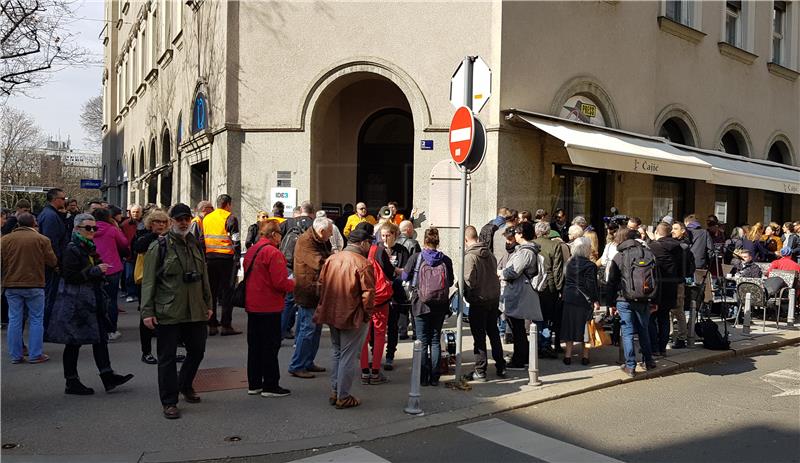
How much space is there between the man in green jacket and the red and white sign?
2.86 meters

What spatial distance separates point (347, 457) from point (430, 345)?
2.31 m

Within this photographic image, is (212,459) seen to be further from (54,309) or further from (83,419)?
(54,309)

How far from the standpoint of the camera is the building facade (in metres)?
13.1

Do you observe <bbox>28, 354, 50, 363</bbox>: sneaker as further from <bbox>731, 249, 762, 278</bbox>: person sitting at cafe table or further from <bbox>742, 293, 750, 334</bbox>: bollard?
<bbox>731, 249, 762, 278</bbox>: person sitting at cafe table

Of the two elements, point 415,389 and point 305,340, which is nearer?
point 415,389

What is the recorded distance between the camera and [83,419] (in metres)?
6.12

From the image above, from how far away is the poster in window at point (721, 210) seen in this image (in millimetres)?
19153

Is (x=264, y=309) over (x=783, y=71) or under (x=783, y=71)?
A: under

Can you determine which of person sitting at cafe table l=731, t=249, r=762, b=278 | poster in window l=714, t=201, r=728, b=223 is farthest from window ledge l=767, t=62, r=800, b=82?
person sitting at cafe table l=731, t=249, r=762, b=278

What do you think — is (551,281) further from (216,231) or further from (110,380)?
(110,380)

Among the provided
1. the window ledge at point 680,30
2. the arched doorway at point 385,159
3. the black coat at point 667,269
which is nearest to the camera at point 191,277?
the black coat at point 667,269

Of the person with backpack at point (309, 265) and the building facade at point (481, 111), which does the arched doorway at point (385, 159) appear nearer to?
the building facade at point (481, 111)

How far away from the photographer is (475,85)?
7.65 metres

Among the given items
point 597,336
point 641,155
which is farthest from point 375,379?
point 641,155
